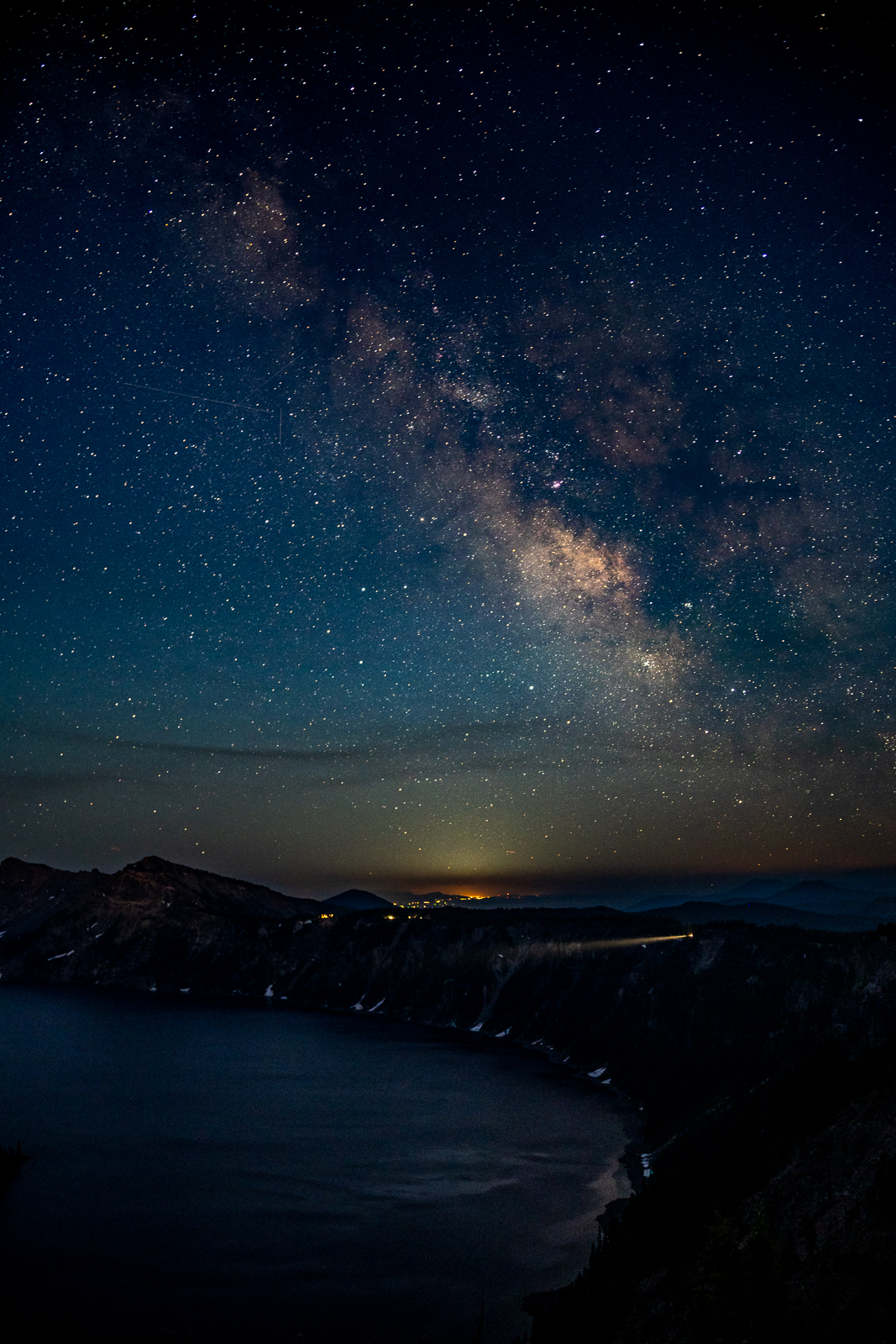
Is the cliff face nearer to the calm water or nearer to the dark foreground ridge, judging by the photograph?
the dark foreground ridge

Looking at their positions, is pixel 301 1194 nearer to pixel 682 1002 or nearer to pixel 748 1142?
pixel 748 1142

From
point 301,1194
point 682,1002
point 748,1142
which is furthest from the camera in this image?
point 682,1002

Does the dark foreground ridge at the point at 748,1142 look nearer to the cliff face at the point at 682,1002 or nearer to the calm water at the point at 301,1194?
the cliff face at the point at 682,1002

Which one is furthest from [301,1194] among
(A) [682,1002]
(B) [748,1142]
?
(A) [682,1002]

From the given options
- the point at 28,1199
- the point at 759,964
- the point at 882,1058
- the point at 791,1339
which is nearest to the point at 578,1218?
the point at 882,1058

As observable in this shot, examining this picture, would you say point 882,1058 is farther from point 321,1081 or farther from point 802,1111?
point 321,1081

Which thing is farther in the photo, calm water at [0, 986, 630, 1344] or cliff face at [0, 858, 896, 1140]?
cliff face at [0, 858, 896, 1140]

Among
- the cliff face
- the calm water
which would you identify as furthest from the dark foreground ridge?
the calm water

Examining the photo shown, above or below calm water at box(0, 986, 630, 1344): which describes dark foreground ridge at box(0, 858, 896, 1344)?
above

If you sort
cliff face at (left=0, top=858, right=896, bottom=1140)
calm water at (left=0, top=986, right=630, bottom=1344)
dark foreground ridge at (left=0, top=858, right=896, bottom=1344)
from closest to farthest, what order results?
1. dark foreground ridge at (left=0, top=858, right=896, bottom=1344)
2. calm water at (left=0, top=986, right=630, bottom=1344)
3. cliff face at (left=0, top=858, right=896, bottom=1140)

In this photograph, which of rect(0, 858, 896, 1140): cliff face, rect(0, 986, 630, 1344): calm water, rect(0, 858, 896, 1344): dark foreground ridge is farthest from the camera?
rect(0, 858, 896, 1140): cliff face
